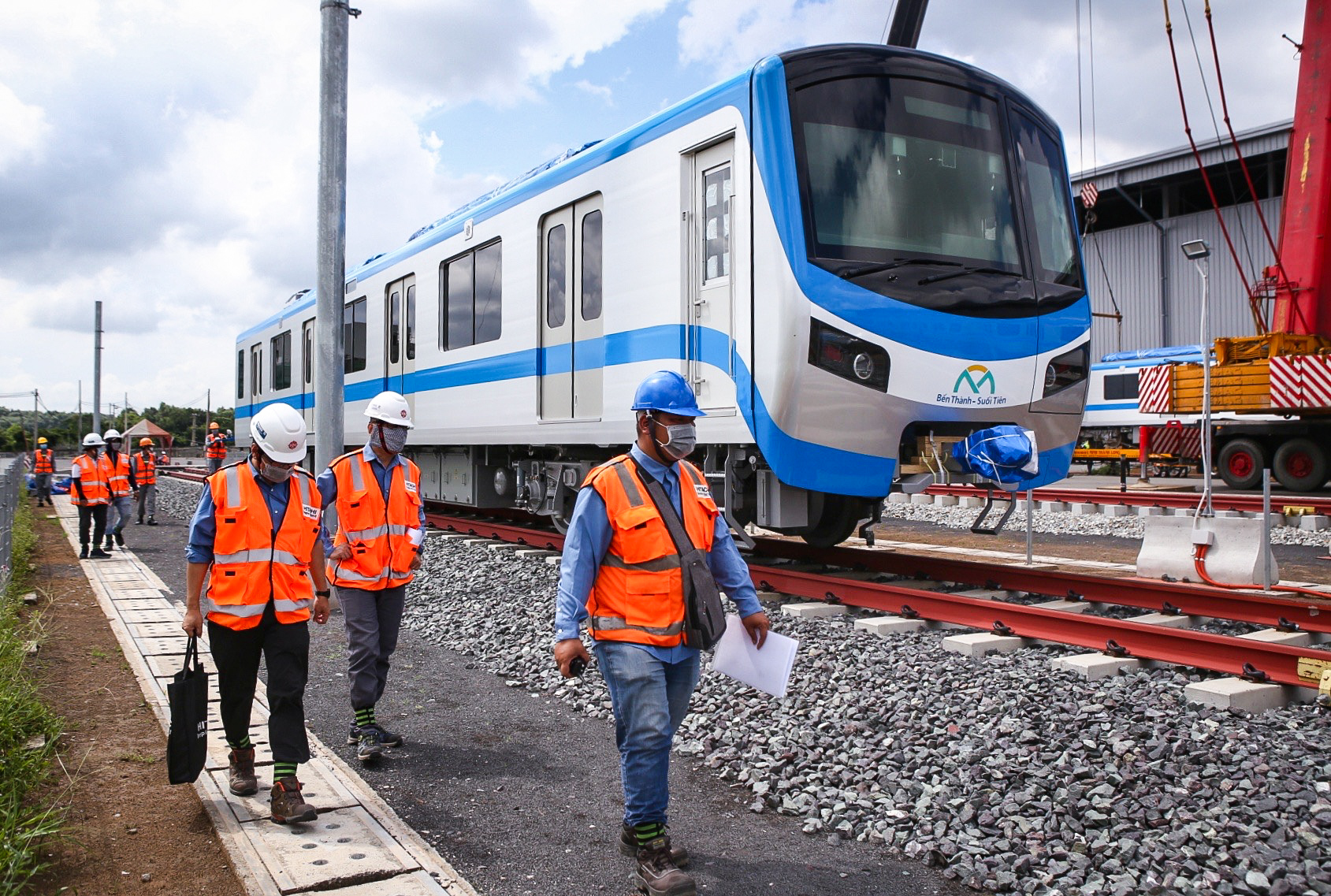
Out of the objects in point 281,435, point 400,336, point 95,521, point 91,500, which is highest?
point 400,336

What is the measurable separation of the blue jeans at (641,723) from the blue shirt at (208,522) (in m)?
1.61

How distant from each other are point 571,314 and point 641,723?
21.0 ft

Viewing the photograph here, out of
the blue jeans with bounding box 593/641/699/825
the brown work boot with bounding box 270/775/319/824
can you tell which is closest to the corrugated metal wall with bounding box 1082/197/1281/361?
A: the blue jeans with bounding box 593/641/699/825

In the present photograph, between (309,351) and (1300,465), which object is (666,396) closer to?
(309,351)

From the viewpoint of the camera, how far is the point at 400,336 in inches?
531

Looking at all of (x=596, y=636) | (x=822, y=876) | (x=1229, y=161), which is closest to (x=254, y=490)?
(x=596, y=636)

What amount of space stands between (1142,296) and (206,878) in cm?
3484

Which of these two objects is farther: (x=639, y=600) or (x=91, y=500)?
(x=91, y=500)

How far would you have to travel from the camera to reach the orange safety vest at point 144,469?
17.3 metres

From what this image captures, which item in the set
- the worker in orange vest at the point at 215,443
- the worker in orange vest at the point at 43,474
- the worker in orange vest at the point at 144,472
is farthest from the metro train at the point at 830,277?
the worker in orange vest at the point at 43,474

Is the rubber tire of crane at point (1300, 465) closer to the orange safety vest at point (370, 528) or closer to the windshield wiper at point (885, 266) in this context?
the windshield wiper at point (885, 266)

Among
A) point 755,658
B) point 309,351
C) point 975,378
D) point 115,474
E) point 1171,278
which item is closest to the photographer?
point 755,658

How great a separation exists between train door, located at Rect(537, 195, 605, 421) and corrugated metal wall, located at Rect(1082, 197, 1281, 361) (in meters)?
24.3

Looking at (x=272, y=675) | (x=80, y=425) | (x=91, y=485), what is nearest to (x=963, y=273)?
(x=272, y=675)
